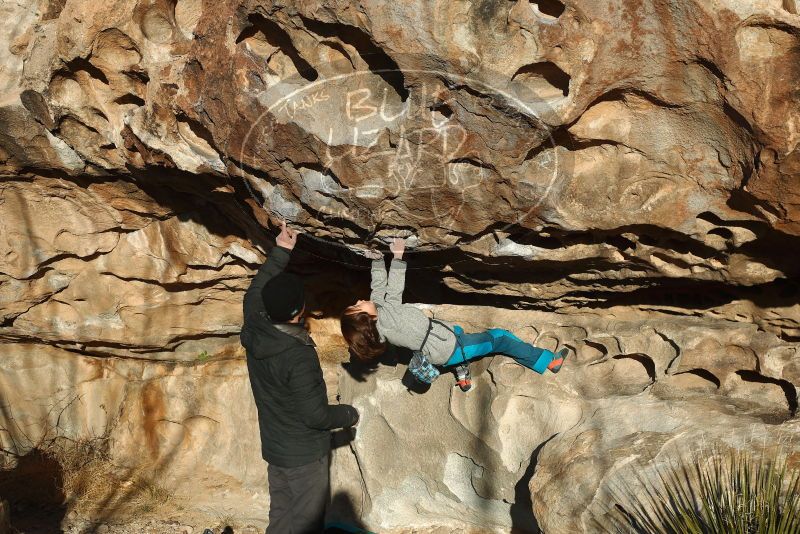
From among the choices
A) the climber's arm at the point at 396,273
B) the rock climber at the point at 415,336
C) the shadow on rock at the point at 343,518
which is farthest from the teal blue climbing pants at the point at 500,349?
the shadow on rock at the point at 343,518

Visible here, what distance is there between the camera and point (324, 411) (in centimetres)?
387

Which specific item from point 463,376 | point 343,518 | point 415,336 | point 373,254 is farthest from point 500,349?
point 343,518

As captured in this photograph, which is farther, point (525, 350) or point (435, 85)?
point (525, 350)

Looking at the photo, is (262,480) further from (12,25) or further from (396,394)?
(12,25)

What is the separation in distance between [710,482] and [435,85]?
211cm

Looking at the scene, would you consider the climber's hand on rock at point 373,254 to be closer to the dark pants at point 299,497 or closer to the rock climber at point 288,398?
the rock climber at point 288,398

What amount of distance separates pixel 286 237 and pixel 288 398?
0.90 m

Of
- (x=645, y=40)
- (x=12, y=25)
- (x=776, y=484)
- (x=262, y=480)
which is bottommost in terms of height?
(x=262, y=480)

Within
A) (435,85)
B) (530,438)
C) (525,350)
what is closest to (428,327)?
(525,350)

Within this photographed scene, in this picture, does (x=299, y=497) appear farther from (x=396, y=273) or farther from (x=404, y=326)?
(x=396, y=273)

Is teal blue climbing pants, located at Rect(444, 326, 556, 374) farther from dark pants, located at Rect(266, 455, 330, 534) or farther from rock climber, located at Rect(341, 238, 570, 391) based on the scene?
dark pants, located at Rect(266, 455, 330, 534)

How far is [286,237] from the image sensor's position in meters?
4.19
